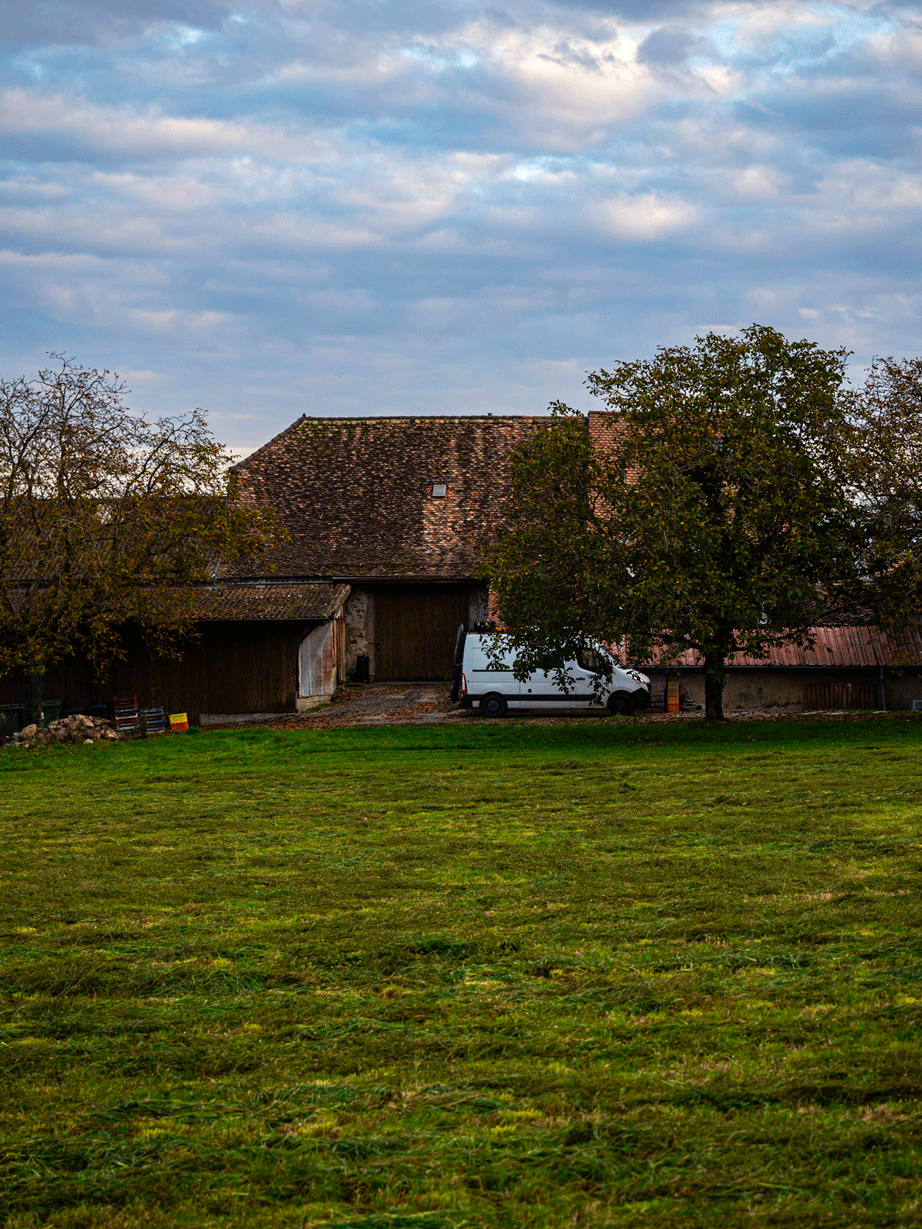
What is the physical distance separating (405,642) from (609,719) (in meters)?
9.03

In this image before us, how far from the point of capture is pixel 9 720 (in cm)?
2702

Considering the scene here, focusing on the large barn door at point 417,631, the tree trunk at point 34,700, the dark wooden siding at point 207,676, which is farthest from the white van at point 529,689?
the tree trunk at point 34,700

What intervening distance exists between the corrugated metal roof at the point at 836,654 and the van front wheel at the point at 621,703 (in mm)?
1290

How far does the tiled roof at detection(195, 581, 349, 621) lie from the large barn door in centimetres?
215

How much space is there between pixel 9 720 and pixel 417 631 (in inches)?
470

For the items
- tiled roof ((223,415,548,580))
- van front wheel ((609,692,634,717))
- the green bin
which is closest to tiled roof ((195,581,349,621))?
tiled roof ((223,415,548,580))

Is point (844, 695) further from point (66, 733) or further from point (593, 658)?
point (66, 733)

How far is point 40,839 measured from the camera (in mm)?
12281

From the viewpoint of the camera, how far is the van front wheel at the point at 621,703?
92.0 feet

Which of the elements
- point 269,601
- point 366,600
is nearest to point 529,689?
point 269,601

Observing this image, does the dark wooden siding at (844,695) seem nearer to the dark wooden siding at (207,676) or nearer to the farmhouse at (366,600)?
the farmhouse at (366,600)

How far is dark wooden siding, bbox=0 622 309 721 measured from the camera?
100ft

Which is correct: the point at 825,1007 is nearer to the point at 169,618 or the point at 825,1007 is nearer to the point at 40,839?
the point at 40,839

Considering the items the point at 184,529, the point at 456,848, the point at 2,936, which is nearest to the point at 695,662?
the point at 184,529
